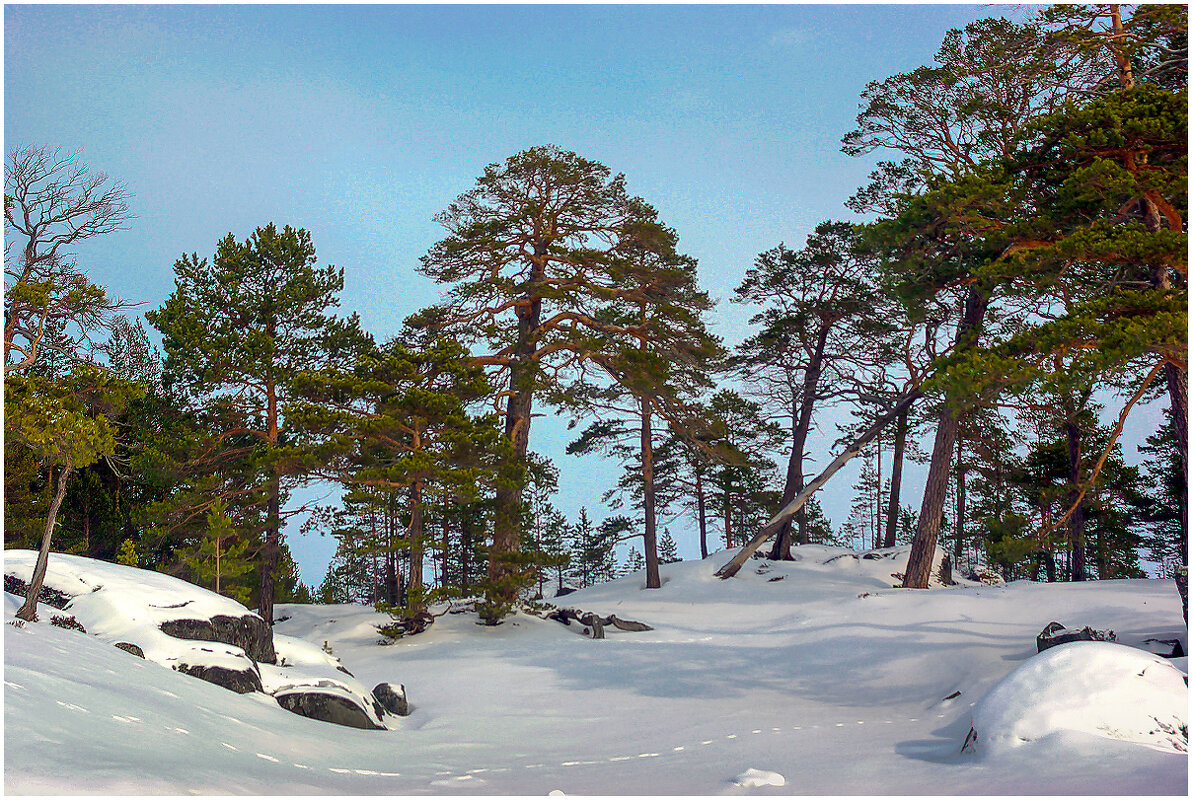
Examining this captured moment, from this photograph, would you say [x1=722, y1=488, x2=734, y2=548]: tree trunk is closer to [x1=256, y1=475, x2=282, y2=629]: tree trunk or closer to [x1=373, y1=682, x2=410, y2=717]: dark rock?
[x1=256, y1=475, x2=282, y2=629]: tree trunk

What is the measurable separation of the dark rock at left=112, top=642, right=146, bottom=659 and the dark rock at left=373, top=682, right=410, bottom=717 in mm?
2872

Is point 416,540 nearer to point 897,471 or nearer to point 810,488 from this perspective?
point 810,488

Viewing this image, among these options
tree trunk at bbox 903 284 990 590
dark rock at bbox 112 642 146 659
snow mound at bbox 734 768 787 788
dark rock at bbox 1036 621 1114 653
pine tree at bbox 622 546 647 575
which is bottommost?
pine tree at bbox 622 546 647 575

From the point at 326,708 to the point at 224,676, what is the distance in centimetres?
112

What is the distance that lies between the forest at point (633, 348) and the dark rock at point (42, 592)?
1295 mm

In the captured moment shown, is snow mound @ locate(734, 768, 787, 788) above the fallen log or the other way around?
above

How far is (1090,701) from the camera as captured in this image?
5.83 meters

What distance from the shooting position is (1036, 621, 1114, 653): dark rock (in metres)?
9.27

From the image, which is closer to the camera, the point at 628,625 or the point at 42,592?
the point at 42,592

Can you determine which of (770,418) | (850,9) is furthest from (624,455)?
(850,9)

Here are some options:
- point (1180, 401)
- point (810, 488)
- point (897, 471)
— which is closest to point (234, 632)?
point (1180, 401)

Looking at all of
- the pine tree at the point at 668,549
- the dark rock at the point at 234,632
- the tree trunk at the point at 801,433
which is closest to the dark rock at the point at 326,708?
the dark rock at the point at 234,632

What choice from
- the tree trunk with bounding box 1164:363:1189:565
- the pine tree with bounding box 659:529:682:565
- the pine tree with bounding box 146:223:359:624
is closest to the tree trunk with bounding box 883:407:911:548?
the tree trunk with bounding box 1164:363:1189:565

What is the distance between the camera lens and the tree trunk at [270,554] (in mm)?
18484
